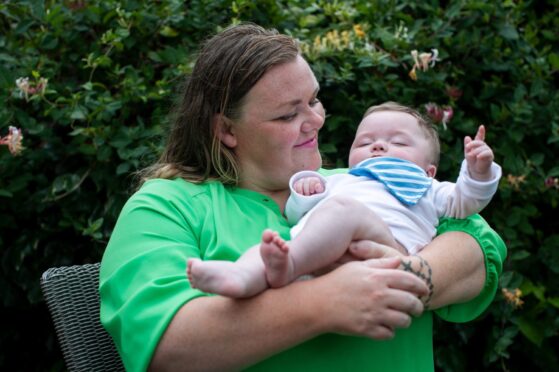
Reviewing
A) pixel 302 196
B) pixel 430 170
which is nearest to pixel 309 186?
pixel 302 196

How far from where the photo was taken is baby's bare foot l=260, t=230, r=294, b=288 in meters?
1.85

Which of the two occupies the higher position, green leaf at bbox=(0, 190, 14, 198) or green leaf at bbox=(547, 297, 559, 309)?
green leaf at bbox=(0, 190, 14, 198)

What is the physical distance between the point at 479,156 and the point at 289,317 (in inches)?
26.4

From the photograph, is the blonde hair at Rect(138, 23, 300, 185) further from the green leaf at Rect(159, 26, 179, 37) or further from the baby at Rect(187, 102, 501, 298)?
the green leaf at Rect(159, 26, 179, 37)

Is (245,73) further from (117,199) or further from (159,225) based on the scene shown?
(117,199)

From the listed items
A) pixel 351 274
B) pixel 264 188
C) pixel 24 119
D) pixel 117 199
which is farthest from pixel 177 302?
pixel 24 119

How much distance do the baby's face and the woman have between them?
0.21 metres

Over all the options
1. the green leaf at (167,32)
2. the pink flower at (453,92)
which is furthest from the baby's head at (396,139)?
the green leaf at (167,32)

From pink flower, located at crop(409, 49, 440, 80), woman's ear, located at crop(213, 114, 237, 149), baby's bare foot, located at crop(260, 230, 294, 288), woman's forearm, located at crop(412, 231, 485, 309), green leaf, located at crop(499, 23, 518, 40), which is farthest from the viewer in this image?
green leaf, located at crop(499, 23, 518, 40)

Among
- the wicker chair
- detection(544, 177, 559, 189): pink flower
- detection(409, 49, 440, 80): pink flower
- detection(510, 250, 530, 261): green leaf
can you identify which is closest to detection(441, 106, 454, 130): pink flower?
detection(409, 49, 440, 80): pink flower

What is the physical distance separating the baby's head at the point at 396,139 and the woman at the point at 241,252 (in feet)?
0.69

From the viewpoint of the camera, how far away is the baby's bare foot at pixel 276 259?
6.07 feet

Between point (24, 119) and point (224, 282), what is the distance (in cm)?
188

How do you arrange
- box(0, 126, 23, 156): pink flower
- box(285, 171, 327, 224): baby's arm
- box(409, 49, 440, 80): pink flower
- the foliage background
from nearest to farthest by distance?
box(285, 171, 327, 224): baby's arm → box(0, 126, 23, 156): pink flower → the foliage background → box(409, 49, 440, 80): pink flower
